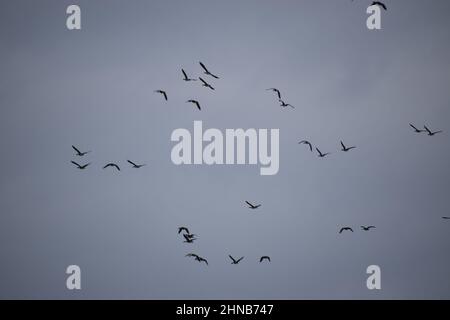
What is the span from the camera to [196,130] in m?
30.0
